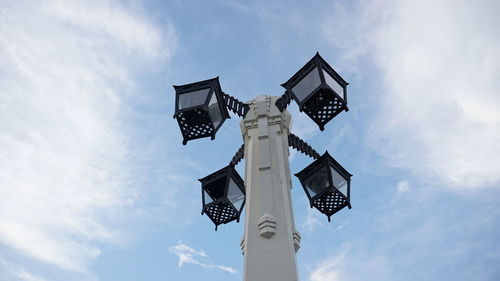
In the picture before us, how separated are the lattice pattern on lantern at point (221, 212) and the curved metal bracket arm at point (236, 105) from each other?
136cm

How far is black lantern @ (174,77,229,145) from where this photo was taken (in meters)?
6.43

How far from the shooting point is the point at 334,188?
273 inches

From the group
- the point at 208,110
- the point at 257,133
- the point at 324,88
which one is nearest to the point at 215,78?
the point at 208,110

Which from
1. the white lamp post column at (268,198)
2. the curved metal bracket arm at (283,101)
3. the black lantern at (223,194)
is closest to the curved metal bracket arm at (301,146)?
the white lamp post column at (268,198)

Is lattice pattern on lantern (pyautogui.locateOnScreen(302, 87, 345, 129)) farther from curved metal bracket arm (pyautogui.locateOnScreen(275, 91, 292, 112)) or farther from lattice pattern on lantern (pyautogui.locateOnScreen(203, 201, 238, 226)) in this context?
lattice pattern on lantern (pyautogui.locateOnScreen(203, 201, 238, 226))

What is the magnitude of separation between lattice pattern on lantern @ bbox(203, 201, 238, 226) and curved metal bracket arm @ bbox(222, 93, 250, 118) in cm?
136

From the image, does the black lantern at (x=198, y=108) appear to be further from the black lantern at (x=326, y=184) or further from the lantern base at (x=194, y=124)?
the black lantern at (x=326, y=184)

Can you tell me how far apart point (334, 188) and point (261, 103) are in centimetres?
168

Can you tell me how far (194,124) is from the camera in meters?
6.57

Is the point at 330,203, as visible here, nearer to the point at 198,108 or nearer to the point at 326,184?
the point at 326,184

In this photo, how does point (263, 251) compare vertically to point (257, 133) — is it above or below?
below

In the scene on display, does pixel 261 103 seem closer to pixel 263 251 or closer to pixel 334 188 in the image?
pixel 334 188

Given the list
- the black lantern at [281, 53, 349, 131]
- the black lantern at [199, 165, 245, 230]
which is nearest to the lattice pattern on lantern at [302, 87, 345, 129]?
the black lantern at [281, 53, 349, 131]

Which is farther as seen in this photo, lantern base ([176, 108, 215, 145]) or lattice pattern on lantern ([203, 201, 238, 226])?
lattice pattern on lantern ([203, 201, 238, 226])
